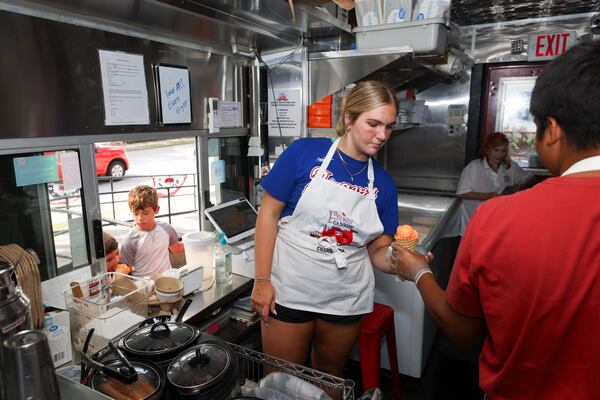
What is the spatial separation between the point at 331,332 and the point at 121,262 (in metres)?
1.37

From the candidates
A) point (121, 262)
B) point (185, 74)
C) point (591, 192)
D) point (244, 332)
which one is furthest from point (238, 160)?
point (591, 192)

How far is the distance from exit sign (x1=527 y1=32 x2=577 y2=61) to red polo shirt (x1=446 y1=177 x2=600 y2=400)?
3505 mm

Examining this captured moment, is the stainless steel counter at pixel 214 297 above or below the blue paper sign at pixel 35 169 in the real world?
below

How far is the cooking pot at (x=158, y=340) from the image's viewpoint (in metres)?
0.93

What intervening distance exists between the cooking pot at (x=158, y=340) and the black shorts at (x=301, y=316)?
650 millimetres

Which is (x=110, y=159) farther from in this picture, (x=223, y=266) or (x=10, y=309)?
(x=10, y=309)

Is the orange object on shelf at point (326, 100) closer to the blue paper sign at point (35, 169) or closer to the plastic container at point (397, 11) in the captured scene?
the plastic container at point (397, 11)

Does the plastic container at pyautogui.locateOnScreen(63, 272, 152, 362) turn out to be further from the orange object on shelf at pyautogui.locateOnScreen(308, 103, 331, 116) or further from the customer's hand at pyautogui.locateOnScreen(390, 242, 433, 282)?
the orange object on shelf at pyautogui.locateOnScreen(308, 103, 331, 116)

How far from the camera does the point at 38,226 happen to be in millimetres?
1605

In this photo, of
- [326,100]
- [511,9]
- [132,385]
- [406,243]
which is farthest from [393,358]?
[511,9]

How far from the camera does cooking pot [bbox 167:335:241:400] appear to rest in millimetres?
808

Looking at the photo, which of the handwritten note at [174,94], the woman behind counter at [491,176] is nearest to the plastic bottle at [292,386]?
the handwritten note at [174,94]

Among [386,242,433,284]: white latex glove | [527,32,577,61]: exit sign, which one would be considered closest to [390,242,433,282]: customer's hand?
[386,242,433,284]: white latex glove

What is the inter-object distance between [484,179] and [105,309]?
3441 mm
